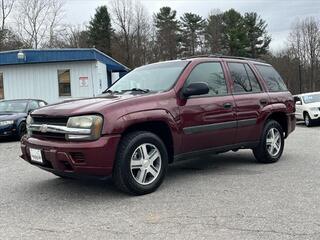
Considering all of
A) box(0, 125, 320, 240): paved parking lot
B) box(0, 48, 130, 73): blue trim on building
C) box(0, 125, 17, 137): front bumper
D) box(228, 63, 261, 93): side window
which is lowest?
box(0, 125, 320, 240): paved parking lot

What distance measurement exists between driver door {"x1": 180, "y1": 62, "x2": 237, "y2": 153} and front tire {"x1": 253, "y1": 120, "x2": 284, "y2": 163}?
36.5 inches

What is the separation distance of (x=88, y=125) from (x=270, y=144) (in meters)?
3.89

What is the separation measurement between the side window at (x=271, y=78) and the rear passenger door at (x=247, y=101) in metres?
0.31

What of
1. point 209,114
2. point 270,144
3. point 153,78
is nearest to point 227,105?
point 209,114

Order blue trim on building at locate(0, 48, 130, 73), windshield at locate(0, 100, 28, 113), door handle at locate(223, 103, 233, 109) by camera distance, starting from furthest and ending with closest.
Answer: blue trim on building at locate(0, 48, 130, 73)
windshield at locate(0, 100, 28, 113)
door handle at locate(223, 103, 233, 109)

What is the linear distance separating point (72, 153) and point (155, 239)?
5.28 feet

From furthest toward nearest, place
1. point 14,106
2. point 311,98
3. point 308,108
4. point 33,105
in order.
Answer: point 311,98, point 308,108, point 33,105, point 14,106

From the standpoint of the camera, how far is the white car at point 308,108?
61.6 feet

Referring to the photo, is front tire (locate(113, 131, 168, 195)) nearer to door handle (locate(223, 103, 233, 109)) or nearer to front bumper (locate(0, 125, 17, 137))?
door handle (locate(223, 103, 233, 109))

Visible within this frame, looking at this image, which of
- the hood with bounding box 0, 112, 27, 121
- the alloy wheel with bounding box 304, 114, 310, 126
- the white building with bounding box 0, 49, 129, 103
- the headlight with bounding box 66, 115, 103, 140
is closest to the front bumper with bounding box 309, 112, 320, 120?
the alloy wheel with bounding box 304, 114, 310, 126

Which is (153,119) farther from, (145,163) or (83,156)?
(83,156)

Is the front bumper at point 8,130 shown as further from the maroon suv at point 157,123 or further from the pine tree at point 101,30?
the pine tree at point 101,30

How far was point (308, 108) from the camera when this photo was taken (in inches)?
752

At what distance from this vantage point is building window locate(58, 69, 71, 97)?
23125mm
